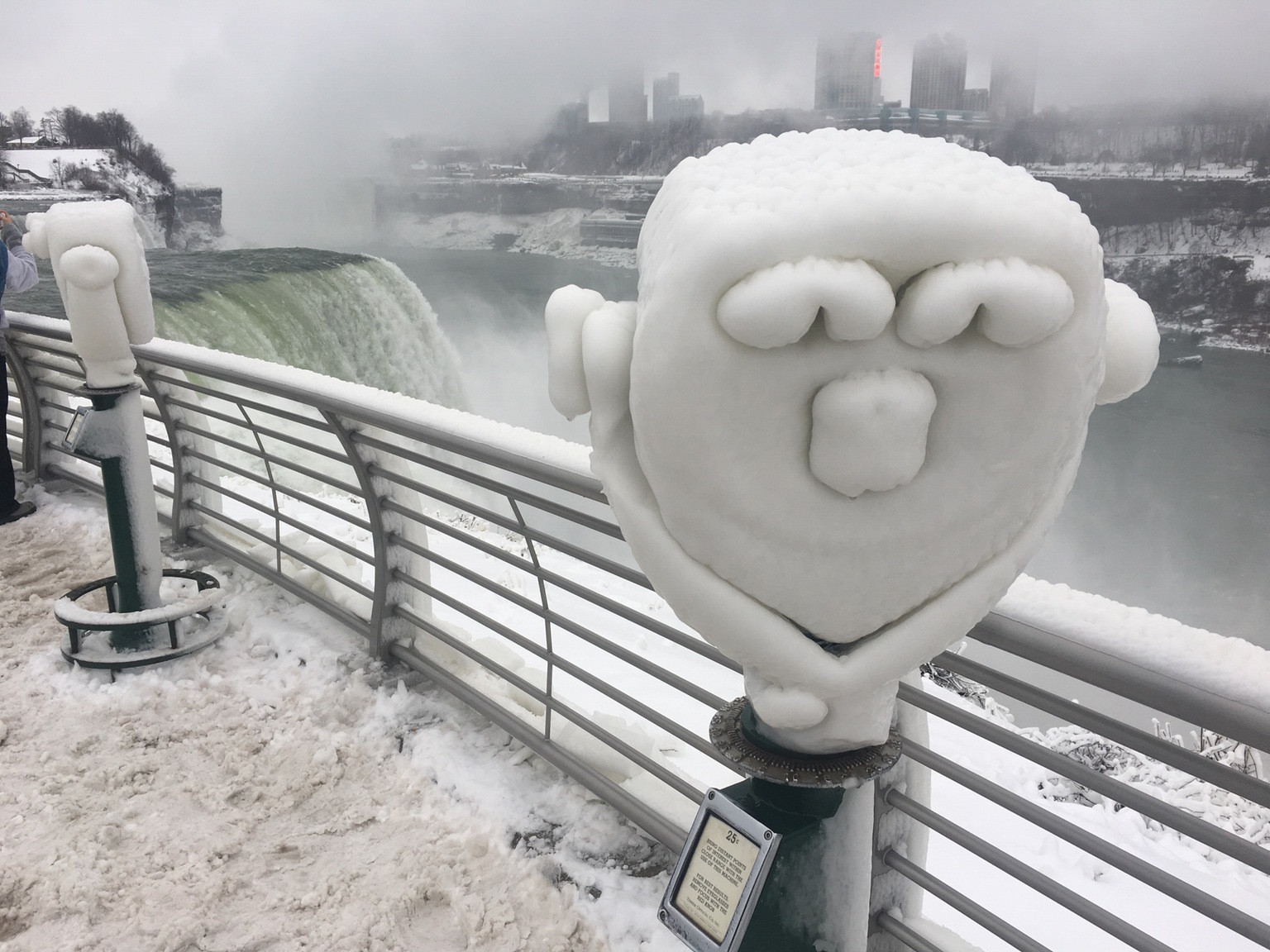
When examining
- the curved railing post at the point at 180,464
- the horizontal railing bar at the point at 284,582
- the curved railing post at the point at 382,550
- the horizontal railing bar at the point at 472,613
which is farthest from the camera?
the curved railing post at the point at 180,464

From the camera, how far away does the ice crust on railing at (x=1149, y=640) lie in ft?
2.87

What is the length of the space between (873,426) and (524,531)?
4.33 ft

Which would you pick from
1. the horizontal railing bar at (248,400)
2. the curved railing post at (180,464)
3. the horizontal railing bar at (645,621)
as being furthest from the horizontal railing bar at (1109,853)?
the curved railing post at (180,464)

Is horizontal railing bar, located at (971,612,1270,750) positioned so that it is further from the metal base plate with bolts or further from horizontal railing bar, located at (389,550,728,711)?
the metal base plate with bolts

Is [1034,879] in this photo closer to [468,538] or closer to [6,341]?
[468,538]

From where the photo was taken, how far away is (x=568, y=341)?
2.56 feet

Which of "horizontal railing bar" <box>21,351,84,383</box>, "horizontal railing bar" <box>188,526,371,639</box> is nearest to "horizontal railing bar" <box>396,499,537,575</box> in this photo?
"horizontal railing bar" <box>188,526,371,639</box>

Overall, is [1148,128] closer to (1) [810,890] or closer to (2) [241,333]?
(2) [241,333]

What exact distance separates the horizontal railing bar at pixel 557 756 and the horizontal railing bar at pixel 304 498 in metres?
0.39

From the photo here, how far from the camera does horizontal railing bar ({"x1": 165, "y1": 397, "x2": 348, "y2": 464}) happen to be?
2.44m

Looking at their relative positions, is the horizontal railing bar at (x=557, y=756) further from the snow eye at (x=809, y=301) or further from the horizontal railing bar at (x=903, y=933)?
the snow eye at (x=809, y=301)

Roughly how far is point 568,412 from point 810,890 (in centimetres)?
57

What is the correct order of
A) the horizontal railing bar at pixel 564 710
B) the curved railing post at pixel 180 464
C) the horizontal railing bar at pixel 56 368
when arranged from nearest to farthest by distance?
the horizontal railing bar at pixel 564 710, the curved railing post at pixel 180 464, the horizontal railing bar at pixel 56 368

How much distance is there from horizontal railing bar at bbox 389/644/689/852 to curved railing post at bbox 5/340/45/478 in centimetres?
288
